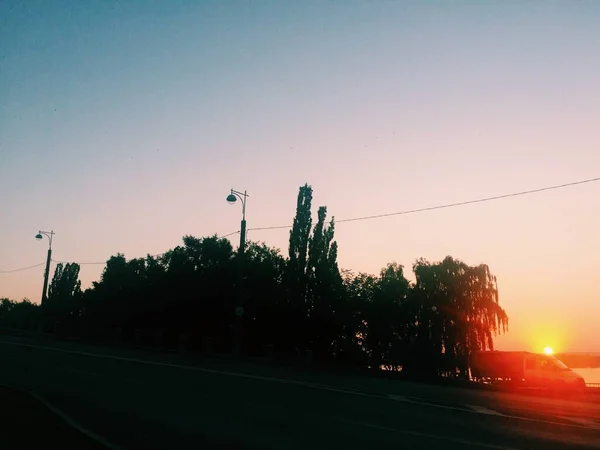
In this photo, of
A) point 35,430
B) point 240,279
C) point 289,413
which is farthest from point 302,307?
point 35,430

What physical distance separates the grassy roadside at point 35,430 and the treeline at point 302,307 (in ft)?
84.6

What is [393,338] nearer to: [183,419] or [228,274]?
[228,274]

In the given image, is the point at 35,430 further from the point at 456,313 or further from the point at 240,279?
the point at 456,313

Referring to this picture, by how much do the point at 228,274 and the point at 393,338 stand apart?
18.0 metres

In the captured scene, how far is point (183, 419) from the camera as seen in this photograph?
11.5m

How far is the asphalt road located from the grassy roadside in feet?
2.14

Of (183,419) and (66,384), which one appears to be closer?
(183,419)

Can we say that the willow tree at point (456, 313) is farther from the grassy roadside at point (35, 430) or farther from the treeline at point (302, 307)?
the grassy roadside at point (35, 430)

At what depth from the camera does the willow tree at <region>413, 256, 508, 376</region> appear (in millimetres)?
47719

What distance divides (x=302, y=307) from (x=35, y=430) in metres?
33.8

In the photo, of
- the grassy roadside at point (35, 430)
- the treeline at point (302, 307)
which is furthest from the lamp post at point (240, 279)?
the grassy roadside at point (35, 430)

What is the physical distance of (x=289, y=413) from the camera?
41.6ft

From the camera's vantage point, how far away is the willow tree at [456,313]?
157 feet

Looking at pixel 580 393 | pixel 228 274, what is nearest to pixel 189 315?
pixel 228 274
